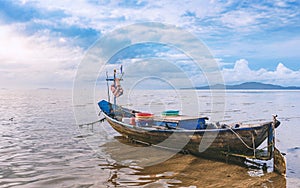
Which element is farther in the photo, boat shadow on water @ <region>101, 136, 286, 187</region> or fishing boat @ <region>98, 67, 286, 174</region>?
fishing boat @ <region>98, 67, 286, 174</region>

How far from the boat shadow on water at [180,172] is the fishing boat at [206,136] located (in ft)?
1.45

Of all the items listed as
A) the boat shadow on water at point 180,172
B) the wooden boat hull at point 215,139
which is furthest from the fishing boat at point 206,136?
the boat shadow on water at point 180,172

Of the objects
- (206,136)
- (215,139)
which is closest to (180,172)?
(206,136)

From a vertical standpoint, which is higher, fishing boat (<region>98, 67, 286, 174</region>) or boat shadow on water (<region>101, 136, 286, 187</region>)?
fishing boat (<region>98, 67, 286, 174</region>)

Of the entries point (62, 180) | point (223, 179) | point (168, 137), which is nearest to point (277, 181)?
point (223, 179)

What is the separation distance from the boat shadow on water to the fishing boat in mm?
442

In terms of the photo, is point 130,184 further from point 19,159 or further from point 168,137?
point 19,159

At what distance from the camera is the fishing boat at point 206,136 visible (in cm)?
961

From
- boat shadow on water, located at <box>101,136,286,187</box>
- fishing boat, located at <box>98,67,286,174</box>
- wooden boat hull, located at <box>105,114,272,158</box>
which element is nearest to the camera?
boat shadow on water, located at <box>101,136,286,187</box>

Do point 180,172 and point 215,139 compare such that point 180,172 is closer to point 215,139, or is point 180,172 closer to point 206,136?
point 206,136

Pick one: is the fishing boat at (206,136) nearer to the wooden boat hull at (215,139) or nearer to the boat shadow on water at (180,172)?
the wooden boat hull at (215,139)

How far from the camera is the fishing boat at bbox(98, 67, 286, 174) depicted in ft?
31.5

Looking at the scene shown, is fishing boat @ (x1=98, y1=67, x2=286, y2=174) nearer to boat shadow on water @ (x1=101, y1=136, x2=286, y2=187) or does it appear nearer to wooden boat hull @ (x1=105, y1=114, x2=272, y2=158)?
wooden boat hull @ (x1=105, y1=114, x2=272, y2=158)

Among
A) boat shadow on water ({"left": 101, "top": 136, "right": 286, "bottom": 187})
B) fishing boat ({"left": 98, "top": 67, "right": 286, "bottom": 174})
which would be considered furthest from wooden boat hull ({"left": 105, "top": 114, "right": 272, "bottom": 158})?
boat shadow on water ({"left": 101, "top": 136, "right": 286, "bottom": 187})
